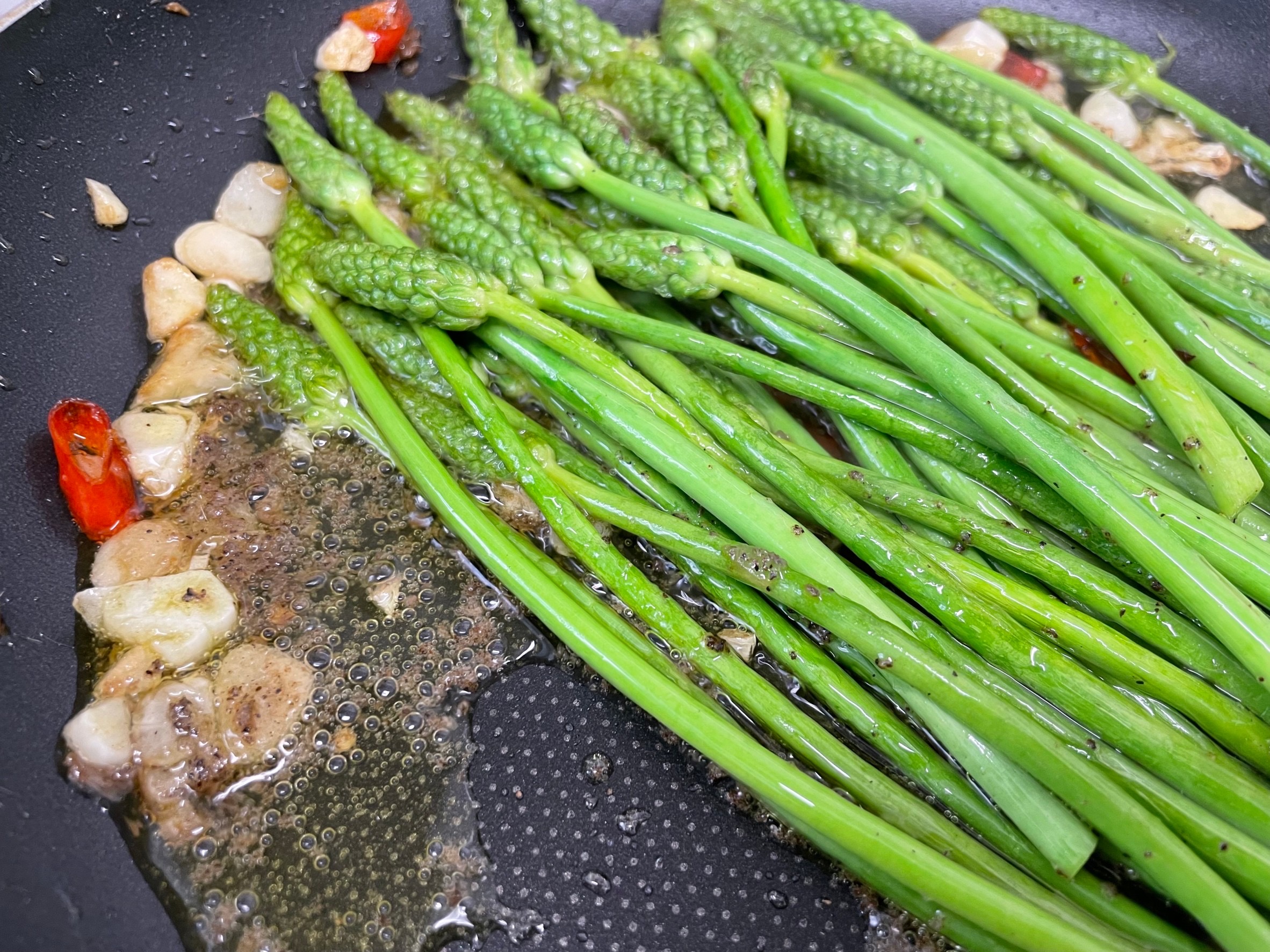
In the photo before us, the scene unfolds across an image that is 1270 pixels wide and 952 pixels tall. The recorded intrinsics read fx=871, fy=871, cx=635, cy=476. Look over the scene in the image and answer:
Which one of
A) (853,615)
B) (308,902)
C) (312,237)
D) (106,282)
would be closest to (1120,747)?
(853,615)

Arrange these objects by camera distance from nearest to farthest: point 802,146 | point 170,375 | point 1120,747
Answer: point 1120,747
point 170,375
point 802,146

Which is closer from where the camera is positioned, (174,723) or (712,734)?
(712,734)

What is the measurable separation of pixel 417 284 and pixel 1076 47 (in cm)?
203

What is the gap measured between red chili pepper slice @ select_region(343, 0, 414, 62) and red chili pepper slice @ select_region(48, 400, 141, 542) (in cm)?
120

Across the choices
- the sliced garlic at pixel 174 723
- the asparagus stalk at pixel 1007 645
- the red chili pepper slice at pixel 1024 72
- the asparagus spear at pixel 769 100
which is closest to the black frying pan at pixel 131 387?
the sliced garlic at pixel 174 723

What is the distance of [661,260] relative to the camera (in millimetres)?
1751

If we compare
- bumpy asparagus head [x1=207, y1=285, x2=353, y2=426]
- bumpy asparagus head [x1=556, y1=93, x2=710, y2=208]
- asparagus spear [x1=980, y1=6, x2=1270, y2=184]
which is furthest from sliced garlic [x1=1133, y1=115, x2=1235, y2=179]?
bumpy asparagus head [x1=207, y1=285, x2=353, y2=426]

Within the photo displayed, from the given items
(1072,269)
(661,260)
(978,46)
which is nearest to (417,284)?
(661,260)

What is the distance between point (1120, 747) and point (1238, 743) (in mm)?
226

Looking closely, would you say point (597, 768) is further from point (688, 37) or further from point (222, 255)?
point (688, 37)

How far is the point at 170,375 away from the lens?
192 centimetres

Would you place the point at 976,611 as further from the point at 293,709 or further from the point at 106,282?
the point at 106,282

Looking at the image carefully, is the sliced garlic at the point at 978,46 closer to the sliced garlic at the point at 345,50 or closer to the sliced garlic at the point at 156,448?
the sliced garlic at the point at 345,50

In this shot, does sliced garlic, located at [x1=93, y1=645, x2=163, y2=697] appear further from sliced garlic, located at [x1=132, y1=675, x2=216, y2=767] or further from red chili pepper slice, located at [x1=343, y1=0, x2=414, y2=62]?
red chili pepper slice, located at [x1=343, y1=0, x2=414, y2=62]
